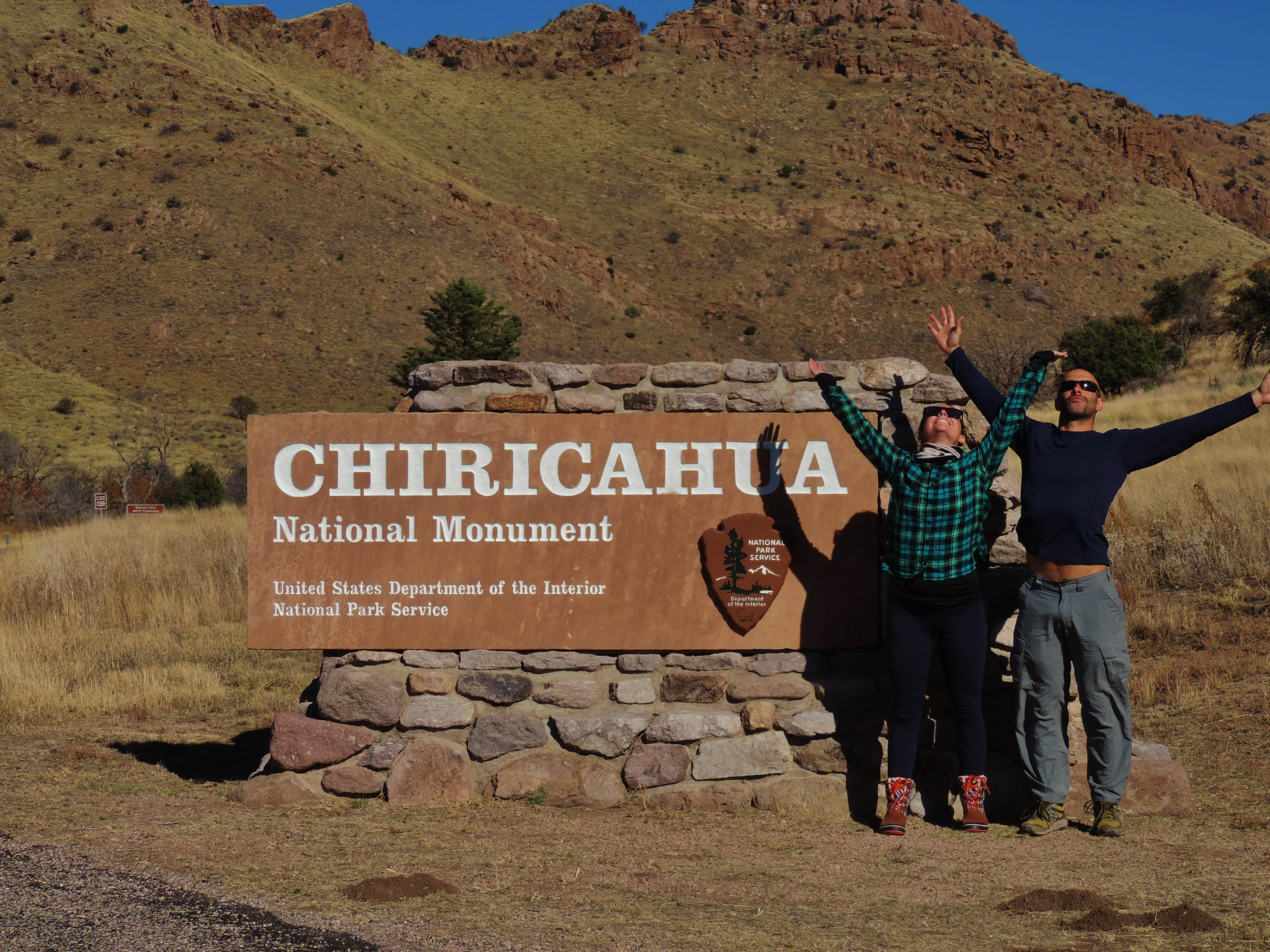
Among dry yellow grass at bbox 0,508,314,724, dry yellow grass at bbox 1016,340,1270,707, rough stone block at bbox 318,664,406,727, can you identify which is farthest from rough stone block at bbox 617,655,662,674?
dry yellow grass at bbox 0,508,314,724

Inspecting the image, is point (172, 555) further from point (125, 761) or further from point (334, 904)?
point (334, 904)

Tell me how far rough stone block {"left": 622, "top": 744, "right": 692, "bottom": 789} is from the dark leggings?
1.01m

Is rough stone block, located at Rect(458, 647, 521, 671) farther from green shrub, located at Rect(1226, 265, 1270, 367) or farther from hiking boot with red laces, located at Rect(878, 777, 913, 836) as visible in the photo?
green shrub, located at Rect(1226, 265, 1270, 367)

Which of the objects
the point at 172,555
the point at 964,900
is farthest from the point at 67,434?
the point at 964,900

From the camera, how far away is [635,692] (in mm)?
5332

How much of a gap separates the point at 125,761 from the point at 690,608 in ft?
12.2

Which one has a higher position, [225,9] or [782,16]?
[782,16]

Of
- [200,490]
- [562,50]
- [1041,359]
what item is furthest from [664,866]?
[562,50]

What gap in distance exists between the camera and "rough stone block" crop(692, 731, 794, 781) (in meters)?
5.25

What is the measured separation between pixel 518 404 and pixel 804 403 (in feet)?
4.76

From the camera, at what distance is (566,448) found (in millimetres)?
5477

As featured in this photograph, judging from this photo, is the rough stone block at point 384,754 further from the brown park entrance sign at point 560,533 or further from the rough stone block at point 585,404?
the rough stone block at point 585,404

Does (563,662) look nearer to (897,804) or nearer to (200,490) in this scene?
(897,804)

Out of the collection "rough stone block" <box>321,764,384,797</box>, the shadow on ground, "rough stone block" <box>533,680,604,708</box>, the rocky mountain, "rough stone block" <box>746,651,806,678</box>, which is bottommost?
the shadow on ground
